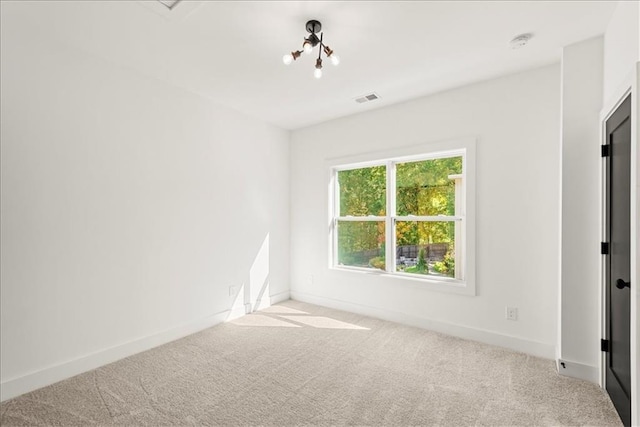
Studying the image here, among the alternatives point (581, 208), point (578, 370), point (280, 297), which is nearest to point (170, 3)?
point (581, 208)

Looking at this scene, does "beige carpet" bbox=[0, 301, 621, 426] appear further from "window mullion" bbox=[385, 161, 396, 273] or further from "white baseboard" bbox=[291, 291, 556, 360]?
"window mullion" bbox=[385, 161, 396, 273]

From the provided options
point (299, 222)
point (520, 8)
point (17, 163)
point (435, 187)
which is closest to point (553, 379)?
point (435, 187)

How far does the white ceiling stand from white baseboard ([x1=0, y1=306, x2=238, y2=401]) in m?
2.53

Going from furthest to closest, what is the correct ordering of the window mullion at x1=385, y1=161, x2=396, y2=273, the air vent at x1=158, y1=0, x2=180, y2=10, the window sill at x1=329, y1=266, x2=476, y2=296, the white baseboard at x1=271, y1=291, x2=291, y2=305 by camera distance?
the white baseboard at x1=271, y1=291, x2=291, y2=305 → the window mullion at x1=385, y1=161, x2=396, y2=273 → the window sill at x1=329, y1=266, x2=476, y2=296 → the air vent at x1=158, y1=0, x2=180, y2=10

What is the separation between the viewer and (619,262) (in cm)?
197

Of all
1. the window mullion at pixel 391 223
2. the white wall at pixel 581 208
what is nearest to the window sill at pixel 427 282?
the window mullion at pixel 391 223

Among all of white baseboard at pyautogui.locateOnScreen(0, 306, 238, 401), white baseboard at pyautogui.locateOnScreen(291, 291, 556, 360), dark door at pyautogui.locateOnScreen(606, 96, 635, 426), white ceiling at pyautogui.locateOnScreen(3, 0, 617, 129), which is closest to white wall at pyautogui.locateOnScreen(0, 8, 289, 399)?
white baseboard at pyautogui.locateOnScreen(0, 306, 238, 401)

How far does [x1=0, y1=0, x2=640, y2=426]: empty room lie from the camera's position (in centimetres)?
204

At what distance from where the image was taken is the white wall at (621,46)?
1.69 metres

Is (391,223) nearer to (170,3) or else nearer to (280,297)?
(280,297)

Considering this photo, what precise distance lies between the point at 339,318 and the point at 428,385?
5.30 ft

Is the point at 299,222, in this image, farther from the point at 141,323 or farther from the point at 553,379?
the point at 553,379

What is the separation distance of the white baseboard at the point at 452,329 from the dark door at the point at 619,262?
2.02 feet

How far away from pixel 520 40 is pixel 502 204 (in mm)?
1406
